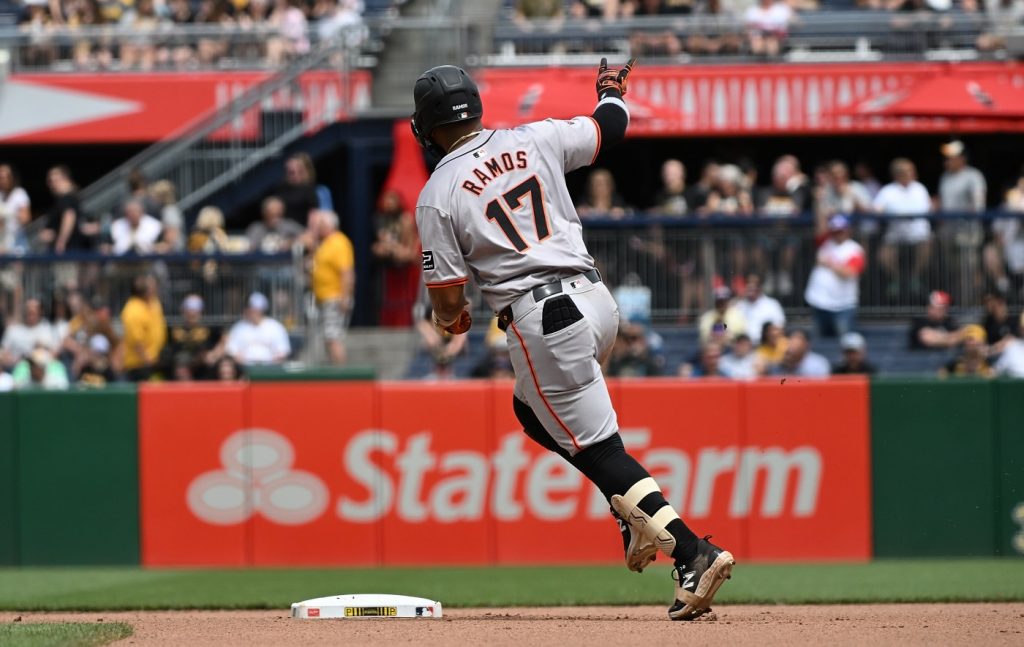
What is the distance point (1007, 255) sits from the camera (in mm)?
14609

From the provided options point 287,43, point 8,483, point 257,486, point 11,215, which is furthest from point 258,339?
point 287,43

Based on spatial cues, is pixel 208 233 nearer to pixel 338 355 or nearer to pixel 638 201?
pixel 338 355

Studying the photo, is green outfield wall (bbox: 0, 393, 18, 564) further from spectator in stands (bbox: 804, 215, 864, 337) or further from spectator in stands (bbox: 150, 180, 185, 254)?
spectator in stands (bbox: 804, 215, 864, 337)

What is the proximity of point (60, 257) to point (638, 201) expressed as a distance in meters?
8.17

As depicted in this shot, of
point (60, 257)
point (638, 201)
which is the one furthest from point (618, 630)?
point (638, 201)

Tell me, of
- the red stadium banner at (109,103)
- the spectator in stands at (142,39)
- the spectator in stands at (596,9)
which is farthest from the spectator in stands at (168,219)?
the spectator in stands at (596,9)

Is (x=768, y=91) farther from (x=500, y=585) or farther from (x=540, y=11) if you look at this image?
(x=500, y=585)

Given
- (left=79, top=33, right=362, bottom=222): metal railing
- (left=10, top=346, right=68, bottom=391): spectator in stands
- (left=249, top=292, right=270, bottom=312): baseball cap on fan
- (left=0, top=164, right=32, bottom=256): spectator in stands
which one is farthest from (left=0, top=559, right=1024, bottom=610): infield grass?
(left=79, top=33, right=362, bottom=222): metal railing

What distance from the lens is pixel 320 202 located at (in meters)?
16.4

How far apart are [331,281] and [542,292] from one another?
8831mm

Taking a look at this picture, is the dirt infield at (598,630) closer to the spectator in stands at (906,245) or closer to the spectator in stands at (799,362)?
the spectator in stands at (799,362)

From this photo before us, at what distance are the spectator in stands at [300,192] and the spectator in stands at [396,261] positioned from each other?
2.41 feet

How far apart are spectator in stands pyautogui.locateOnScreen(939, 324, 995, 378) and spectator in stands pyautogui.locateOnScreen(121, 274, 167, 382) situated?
7.12 meters

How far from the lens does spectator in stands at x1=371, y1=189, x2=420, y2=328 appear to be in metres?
16.1
